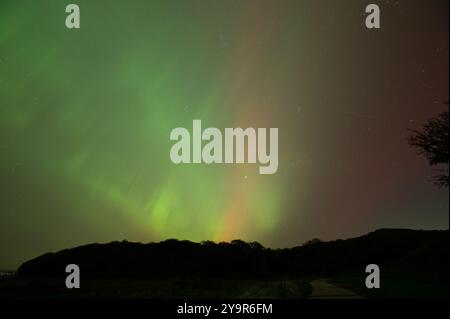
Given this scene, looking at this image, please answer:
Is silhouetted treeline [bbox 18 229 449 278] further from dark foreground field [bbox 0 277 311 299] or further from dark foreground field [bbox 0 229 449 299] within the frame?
dark foreground field [bbox 0 277 311 299]

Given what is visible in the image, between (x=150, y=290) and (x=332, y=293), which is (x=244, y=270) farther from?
(x=332, y=293)

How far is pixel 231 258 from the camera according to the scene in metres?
40.5

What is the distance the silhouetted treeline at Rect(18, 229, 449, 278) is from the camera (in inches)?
1409

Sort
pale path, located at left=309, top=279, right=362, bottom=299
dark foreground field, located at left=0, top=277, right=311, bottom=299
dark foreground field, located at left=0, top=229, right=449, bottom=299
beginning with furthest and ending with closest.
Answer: dark foreground field, located at left=0, top=229, right=449, bottom=299, dark foreground field, located at left=0, top=277, right=311, bottom=299, pale path, located at left=309, top=279, right=362, bottom=299

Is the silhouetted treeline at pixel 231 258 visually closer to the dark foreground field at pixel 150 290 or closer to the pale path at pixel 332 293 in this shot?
the dark foreground field at pixel 150 290

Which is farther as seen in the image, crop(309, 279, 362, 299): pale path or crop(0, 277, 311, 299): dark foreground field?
crop(0, 277, 311, 299): dark foreground field

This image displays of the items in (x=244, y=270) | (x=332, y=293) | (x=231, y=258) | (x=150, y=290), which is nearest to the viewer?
(x=332, y=293)

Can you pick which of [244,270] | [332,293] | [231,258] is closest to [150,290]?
[332,293]

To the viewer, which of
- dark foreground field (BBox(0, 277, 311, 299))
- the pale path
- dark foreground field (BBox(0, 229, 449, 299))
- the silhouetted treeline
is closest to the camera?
the pale path

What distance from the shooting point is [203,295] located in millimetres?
22453

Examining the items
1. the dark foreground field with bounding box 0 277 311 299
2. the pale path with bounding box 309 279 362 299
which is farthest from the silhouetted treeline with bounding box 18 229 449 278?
the pale path with bounding box 309 279 362 299

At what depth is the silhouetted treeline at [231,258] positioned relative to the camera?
3578cm
